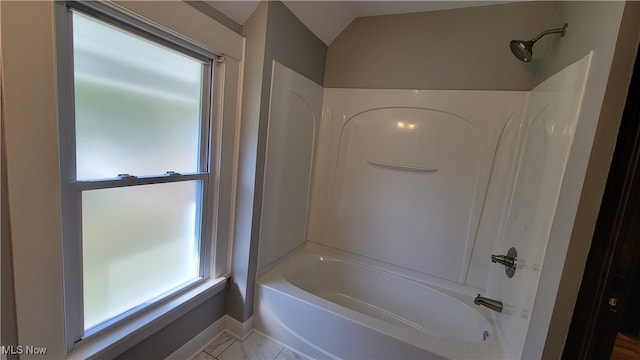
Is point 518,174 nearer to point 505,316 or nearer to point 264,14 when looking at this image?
point 505,316

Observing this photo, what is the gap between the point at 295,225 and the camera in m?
2.08

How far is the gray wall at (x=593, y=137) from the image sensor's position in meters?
0.73

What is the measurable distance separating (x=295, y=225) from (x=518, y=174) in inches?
63.2

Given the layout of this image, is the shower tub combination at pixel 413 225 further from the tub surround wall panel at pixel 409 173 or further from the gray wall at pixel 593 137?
the gray wall at pixel 593 137

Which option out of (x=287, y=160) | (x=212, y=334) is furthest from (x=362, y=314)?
(x=287, y=160)

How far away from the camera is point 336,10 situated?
1.77m

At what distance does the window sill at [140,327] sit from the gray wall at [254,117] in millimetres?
212

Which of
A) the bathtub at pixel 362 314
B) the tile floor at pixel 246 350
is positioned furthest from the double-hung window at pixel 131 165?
the bathtub at pixel 362 314

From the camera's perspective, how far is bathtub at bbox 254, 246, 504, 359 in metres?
1.33

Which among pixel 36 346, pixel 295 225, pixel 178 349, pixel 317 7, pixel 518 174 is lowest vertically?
pixel 178 349

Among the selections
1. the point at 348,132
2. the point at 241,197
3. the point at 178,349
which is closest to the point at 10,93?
the point at 241,197

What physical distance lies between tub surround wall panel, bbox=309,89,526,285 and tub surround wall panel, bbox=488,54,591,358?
0.25 metres

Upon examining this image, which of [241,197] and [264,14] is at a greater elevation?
[264,14]

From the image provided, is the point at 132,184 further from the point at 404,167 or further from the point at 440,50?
the point at 440,50
